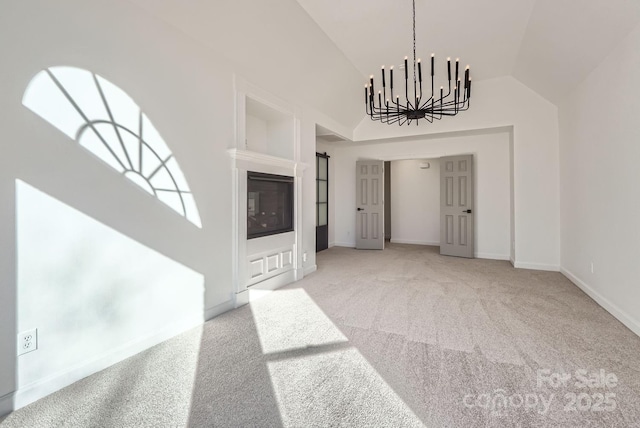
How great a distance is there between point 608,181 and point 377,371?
3.23 meters

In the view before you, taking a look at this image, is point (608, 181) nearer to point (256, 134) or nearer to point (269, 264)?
point (269, 264)

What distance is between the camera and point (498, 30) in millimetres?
3801

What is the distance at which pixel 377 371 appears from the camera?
→ 202 cm

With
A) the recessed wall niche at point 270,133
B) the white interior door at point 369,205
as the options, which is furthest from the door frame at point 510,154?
the recessed wall niche at point 270,133

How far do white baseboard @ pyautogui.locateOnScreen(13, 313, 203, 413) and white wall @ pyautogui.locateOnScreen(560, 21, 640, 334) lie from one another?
411cm

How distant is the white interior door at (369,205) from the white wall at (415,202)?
4.58 ft

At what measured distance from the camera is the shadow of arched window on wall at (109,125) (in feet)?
6.02

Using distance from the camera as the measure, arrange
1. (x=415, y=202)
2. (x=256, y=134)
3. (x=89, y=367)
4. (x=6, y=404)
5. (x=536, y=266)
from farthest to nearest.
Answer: (x=415, y=202)
(x=536, y=266)
(x=256, y=134)
(x=89, y=367)
(x=6, y=404)

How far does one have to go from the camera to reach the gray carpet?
160 cm

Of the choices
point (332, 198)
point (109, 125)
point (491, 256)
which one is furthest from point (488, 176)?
point (109, 125)

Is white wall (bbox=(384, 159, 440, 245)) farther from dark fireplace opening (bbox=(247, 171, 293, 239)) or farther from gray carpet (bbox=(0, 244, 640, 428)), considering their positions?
dark fireplace opening (bbox=(247, 171, 293, 239))

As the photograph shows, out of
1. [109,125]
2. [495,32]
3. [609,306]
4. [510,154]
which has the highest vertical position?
[495,32]

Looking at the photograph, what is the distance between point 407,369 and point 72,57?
3101mm

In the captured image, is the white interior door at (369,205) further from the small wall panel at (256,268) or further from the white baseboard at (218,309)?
the white baseboard at (218,309)
